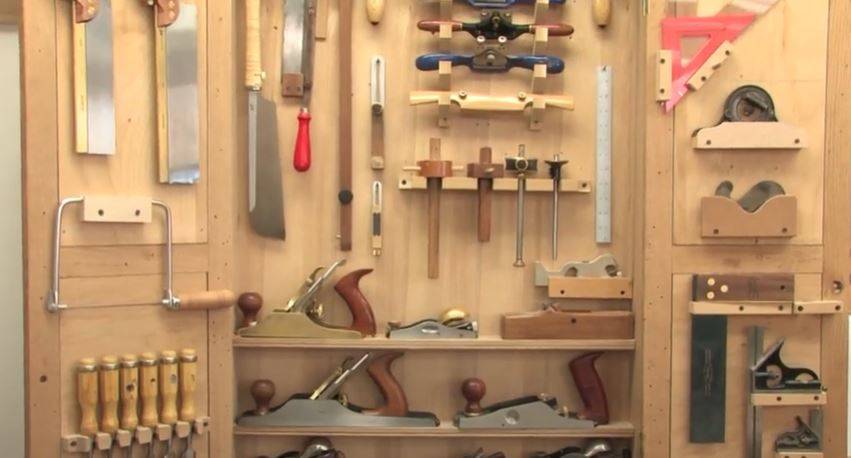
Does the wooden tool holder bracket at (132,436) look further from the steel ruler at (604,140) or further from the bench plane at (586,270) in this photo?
the steel ruler at (604,140)

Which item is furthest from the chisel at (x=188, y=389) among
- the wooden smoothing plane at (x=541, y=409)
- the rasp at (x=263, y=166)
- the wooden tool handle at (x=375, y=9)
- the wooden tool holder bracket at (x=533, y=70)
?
the wooden tool handle at (x=375, y=9)

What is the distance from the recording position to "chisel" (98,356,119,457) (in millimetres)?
1808

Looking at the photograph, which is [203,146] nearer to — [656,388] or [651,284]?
[651,284]

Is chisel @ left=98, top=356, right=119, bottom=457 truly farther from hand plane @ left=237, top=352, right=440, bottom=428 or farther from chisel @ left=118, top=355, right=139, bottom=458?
hand plane @ left=237, top=352, right=440, bottom=428

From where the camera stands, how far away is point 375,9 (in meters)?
2.11

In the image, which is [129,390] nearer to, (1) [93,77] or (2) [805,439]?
(1) [93,77]

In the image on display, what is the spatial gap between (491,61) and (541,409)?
996 millimetres

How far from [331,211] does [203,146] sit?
1.36 ft

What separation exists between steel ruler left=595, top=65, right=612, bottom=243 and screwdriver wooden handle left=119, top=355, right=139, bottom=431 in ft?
4.41

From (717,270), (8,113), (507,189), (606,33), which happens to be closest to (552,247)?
(507,189)

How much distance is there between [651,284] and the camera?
2.02 metres

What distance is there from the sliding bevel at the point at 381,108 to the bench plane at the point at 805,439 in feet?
4.41

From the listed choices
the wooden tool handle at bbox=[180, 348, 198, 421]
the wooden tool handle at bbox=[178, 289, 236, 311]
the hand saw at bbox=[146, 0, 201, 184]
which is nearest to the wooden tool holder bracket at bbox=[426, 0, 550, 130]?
the hand saw at bbox=[146, 0, 201, 184]

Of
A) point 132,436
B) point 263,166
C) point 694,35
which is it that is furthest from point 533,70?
point 132,436
